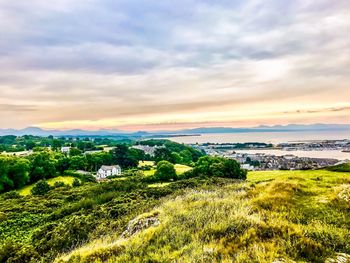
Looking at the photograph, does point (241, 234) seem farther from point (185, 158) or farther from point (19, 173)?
point (185, 158)

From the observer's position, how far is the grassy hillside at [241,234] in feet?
23.0

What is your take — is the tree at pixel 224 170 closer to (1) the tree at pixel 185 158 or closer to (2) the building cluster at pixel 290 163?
(2) the building cluster at pixel 290 163

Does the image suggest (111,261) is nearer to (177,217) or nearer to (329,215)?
(177,217)

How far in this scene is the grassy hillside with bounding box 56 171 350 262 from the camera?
7.00m

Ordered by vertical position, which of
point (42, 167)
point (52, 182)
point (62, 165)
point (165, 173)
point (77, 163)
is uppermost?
point (165, 173)

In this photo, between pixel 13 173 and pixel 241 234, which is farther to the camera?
pixel 13 173

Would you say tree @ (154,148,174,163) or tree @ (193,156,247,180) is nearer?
tree @ (193,156,247,180)

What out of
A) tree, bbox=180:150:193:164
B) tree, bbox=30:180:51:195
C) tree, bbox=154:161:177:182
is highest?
tree, bbox=154:161:177:182

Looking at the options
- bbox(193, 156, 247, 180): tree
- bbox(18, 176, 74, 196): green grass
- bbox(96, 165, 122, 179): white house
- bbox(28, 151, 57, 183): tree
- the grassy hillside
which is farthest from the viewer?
bbox(96, 165, 122, 179): white house

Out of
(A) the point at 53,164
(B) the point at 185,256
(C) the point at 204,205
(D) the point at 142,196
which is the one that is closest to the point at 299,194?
(C) the point at 204,205

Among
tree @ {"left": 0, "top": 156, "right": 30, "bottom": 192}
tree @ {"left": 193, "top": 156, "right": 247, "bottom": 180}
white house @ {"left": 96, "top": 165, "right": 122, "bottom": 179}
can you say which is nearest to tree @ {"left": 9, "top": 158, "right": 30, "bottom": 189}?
tree @ {"left": 0, "top": 156, "right": 30, "bottom": 192}

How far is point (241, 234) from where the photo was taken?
810 centimetres

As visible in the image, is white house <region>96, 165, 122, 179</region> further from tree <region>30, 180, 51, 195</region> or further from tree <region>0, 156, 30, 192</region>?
tree <region>30, 180, 51, 195</region>

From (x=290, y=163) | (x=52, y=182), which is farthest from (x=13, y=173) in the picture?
(x=290, y=163)
